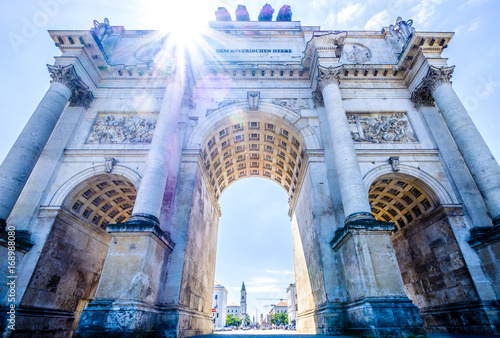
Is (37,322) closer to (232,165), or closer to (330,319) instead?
(330,319)

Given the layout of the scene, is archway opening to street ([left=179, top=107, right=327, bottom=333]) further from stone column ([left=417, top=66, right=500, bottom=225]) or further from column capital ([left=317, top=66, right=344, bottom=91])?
stone column ([left=417, top=66, right=500, bottom=225])

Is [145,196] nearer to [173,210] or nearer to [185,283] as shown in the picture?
[173,210]

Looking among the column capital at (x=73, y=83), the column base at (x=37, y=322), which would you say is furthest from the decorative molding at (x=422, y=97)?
the column base at (x=37, y=322)

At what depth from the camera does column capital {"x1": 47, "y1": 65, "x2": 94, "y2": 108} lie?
14906mm

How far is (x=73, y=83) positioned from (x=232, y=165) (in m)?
12.6

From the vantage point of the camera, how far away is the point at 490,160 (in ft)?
40.2

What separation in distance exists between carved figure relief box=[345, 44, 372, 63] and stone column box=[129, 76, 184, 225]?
44.3ft

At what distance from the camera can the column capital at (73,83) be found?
14.9m

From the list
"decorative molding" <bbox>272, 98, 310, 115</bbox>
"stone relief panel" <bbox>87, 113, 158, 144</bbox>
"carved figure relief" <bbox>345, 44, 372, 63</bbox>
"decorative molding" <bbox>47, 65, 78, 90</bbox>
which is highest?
"carved figure relief" <bbox>345, 44, 372, 63</bbox>

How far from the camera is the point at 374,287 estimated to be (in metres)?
8.77

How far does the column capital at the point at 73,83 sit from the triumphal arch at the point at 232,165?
0.08 meters

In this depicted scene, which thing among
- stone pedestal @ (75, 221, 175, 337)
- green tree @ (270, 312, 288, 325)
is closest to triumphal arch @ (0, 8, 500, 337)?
stone pedestal @ (75, 221, 175, 337)

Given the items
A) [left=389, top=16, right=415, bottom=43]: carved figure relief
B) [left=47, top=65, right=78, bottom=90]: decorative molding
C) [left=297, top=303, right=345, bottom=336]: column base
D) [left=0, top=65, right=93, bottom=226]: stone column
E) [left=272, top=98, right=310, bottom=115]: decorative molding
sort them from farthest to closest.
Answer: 1. [left=389, top=16, right=415, bottom=43]: carved figure relief
2. [left=272, top=98, right=310, bottom=115]: decorative molding
3. [left=47, top=65, right=78, bottom=90]: decorative molding
4. [left=0, top=65, right=93, bottom=226]: stone column
5. [left=297, top=303, right=345, bottom=336]: column base

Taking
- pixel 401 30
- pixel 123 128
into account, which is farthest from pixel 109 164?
pixel 401 30
